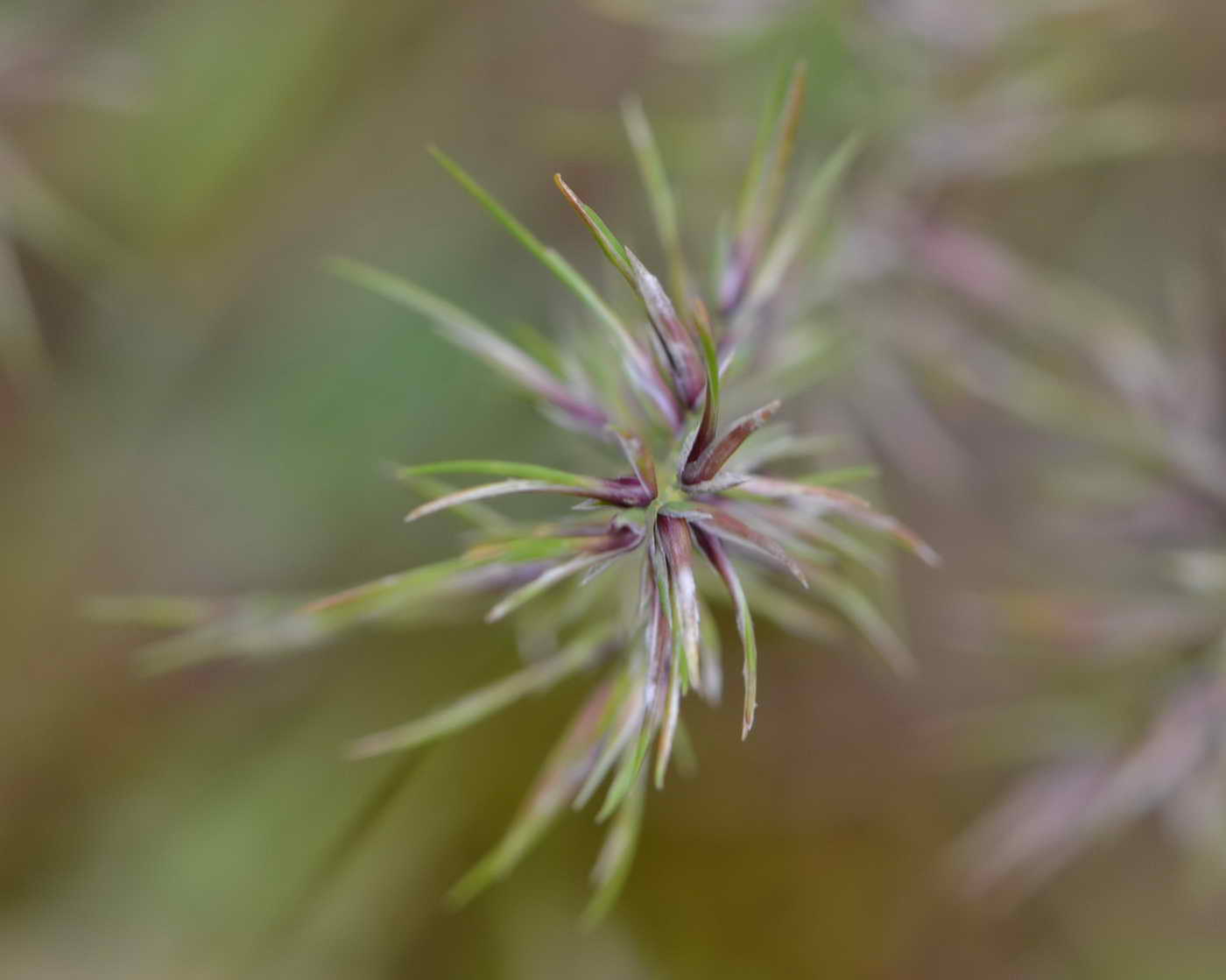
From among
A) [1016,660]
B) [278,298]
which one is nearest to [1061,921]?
[1016,660]

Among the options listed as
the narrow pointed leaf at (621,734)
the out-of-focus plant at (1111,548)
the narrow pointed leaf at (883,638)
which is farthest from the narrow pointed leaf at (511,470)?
the out-of-focus plant at (1111,548)

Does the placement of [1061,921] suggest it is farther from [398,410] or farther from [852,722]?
[398,410]

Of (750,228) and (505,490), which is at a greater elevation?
(750,228)

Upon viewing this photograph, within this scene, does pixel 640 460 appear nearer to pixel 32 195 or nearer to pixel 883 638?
pixel 883 638

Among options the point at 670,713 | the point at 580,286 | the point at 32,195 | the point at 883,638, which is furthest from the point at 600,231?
the point at 32,195

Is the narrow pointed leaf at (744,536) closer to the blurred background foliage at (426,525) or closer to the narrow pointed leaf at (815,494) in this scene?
the narrow pointed leaf at (815,494)

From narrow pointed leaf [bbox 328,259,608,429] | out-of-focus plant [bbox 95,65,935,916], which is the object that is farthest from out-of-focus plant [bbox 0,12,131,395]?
narrow pointed leaf [bbox 328,259,608,429]
